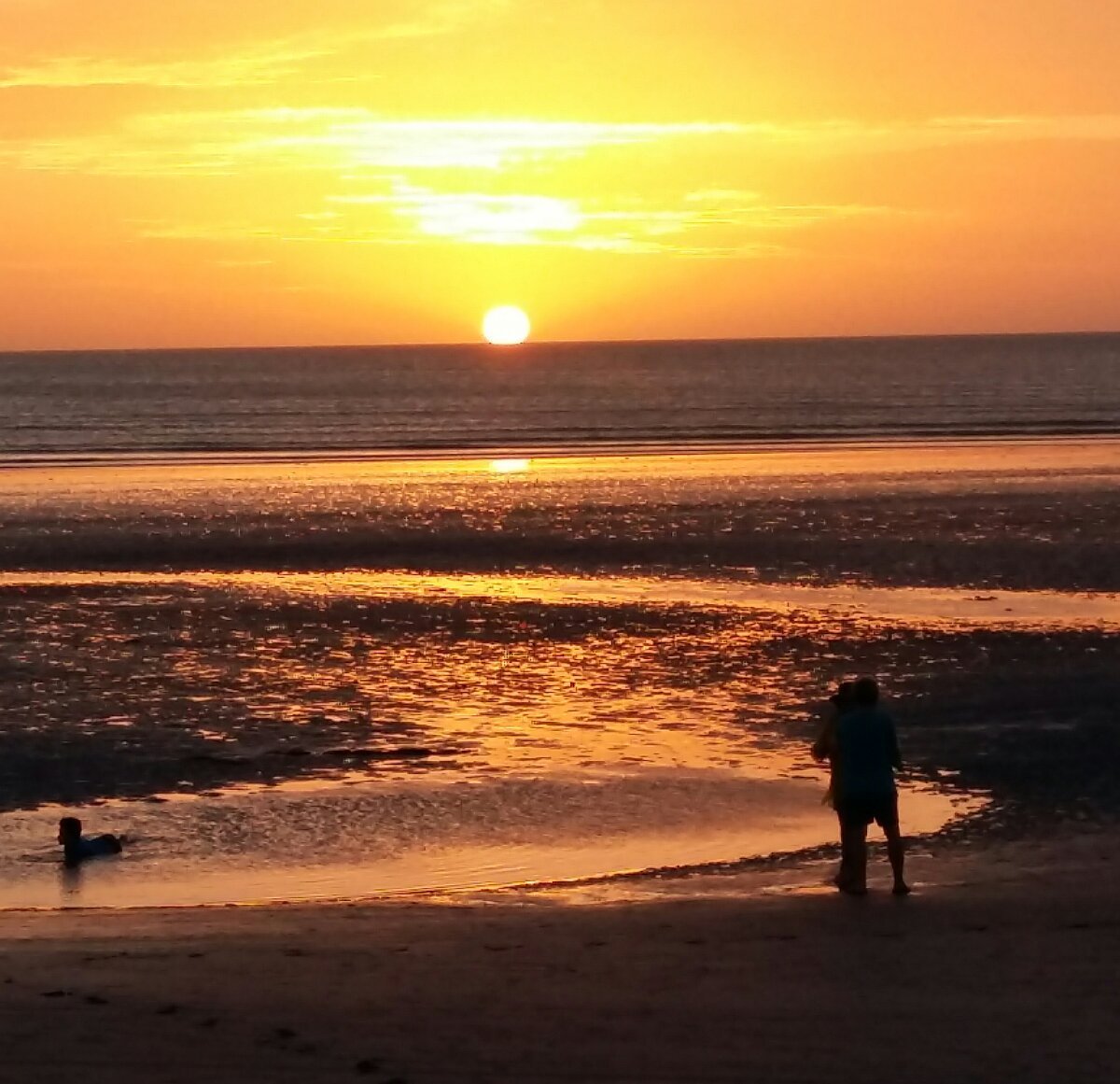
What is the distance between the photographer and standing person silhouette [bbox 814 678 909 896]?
11953 mm

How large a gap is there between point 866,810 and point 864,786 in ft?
0.55

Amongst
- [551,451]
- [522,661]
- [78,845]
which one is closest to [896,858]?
[78,845]

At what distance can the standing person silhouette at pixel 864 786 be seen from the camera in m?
12.0

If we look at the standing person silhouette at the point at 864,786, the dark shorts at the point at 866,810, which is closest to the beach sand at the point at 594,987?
the standing person silhouette at the point at 864,786

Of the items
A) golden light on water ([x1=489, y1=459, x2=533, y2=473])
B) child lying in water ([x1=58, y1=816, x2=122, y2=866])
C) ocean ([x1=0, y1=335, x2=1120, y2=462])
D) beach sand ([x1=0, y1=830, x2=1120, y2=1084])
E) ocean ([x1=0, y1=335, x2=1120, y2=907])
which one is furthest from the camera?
ocean ([x1=0, y1=335, x2=1120, y2=462])

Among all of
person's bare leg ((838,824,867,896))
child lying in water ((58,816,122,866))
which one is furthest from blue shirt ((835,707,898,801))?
child lying in water ((58,816,122,866))

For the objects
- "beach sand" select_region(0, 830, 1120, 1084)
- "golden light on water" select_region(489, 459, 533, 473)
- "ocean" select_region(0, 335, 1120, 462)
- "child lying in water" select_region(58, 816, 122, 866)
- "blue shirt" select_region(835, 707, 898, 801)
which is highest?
"ocean" select_region(0, 335, 1120, 462)

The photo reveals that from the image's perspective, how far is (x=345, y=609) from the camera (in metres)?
27.0

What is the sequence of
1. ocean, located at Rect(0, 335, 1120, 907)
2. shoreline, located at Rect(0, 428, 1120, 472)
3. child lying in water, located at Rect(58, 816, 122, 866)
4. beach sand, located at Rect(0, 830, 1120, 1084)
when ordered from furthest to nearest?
shoreline, located at Rect(0, 428, 1120, 472), ocean, located at Rect(0, 335, 1120, 907), child lying in water, located at Rect(58, 816, 122, 866), beach sand, located at Rect(0, 830, 1120, 1084)

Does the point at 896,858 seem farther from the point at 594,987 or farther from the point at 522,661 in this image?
the point at 522,661

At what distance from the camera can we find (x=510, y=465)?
2264 inches

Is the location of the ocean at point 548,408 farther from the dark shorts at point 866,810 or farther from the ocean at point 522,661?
the dark shorts at point 866,810

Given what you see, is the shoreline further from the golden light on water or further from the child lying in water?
the child lying in water

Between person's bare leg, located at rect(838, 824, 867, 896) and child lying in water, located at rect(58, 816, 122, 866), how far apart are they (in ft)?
19.2
